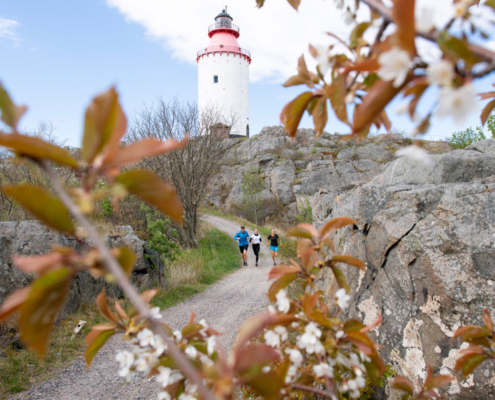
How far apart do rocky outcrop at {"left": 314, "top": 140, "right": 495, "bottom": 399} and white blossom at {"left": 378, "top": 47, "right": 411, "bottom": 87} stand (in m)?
2.10

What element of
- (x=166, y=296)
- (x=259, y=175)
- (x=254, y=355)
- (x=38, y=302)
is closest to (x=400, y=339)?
(x=254, y=355)

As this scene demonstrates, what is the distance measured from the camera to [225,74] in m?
24.3

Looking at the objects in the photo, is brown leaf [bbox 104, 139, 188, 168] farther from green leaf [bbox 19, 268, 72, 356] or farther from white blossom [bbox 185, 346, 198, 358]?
white blossom [bbox 185, 346, 198, 358]

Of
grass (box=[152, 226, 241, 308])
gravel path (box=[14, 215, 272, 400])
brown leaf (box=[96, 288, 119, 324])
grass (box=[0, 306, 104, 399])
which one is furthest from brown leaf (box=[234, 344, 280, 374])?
grass (box=[152, 226, 241, 308])

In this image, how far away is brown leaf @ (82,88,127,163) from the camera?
0.47 metres

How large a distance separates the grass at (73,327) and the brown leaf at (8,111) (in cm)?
394

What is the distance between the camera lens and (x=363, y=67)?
1.50ft

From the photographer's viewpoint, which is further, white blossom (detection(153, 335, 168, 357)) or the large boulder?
the large boulder

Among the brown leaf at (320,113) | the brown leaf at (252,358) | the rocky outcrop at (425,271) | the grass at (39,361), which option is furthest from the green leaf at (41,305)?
the grass at (39,361)

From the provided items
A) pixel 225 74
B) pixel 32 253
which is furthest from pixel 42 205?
pixel 225 74

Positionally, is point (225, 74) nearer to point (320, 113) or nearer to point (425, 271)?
point (425, 271)

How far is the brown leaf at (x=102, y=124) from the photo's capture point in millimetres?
474

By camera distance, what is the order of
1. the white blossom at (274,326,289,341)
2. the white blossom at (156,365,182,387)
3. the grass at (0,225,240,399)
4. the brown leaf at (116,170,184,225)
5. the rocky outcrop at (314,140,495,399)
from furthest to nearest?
the grass at (0,225,240,399), the rocky outcrop at (314,140,495,399), the white blossom at (274,326,289,341), the white blossom at (156,365,182,387), the brown leaf at (116,170,184,225)

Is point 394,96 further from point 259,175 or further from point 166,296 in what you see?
point 259,175
